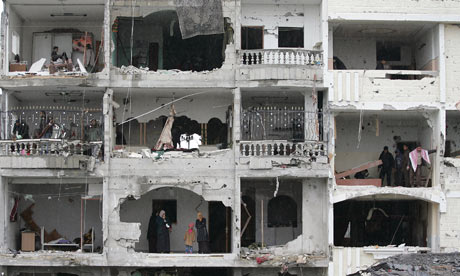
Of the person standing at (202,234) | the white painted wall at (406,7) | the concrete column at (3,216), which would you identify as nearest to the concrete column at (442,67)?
the white painted wall at (406,7)

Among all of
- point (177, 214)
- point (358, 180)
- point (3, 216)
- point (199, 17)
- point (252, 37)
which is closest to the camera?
point (3, 216)

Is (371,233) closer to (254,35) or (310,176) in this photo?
(310,176)

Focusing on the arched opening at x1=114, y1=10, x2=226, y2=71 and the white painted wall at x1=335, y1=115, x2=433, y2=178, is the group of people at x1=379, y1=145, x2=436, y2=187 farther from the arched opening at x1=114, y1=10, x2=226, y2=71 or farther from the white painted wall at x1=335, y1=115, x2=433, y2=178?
the arched opening at x1=114, y1=10, x2=226, y2=71

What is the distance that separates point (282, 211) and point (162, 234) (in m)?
5.45

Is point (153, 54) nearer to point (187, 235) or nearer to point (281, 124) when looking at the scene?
point (281, 124)

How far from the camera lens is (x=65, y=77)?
29141 millimetres

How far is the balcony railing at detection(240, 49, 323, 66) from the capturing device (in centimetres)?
2905

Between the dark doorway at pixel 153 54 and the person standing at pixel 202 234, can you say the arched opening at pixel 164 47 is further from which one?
the person standing at pixel 202 234

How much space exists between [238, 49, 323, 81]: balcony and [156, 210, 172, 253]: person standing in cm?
629

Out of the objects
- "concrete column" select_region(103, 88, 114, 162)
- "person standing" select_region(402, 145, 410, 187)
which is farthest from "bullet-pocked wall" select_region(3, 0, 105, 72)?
"person standing" select_region(402, 145, 410, 187)

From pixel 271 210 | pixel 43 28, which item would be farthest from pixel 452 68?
pixel 43 28

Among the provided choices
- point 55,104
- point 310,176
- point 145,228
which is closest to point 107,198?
point 145,228

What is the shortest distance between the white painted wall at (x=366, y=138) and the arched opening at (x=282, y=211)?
99.2 inches

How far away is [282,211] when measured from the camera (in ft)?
105
